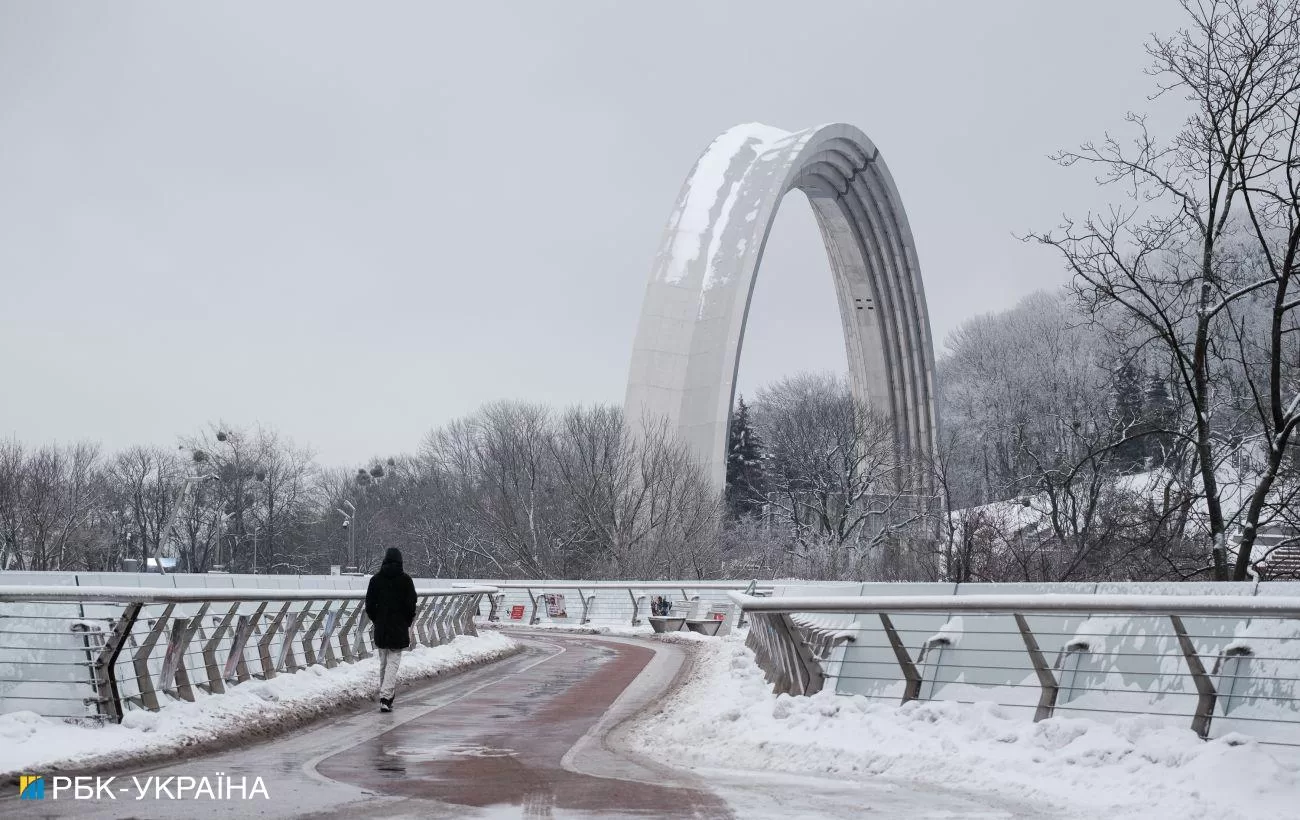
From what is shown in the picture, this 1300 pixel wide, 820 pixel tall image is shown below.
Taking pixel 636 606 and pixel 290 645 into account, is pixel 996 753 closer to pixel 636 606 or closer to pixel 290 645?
pixel 290 645

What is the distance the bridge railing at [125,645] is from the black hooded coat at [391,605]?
86 cm

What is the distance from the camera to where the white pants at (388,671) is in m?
15.0

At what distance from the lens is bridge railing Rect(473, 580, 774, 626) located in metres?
40.9

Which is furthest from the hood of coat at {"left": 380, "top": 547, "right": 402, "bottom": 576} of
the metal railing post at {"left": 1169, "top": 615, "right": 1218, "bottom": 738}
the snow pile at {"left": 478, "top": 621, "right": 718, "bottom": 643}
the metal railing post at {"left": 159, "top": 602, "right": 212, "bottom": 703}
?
the snow pile at {"left": 478, "top": 621, "right": 718, "bottom": 643}

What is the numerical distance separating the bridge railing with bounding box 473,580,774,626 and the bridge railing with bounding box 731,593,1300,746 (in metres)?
25.1

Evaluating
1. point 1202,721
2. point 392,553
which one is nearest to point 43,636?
point 392,553

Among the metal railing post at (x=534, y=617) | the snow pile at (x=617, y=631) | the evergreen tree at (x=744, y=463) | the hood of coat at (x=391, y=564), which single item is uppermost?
the evergreen tree at (x=744, y=463)

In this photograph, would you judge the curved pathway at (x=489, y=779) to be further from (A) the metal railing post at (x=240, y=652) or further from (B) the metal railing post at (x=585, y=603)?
(B) the metal railing post at (x=585, y=603)

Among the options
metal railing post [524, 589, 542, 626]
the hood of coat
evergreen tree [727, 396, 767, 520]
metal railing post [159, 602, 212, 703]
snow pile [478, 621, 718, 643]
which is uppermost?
evergreen tree [727, 396, 767, 520]

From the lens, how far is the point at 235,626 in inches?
555

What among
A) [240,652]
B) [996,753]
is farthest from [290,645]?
[996,753]

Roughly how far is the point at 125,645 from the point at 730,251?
50685 mm

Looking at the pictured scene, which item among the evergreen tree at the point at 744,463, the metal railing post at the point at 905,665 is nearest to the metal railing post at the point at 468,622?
the metal railing post at the point at 905,665

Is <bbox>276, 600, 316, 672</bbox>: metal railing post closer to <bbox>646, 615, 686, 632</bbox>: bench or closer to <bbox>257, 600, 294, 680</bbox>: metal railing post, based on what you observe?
<bbox>257, 600, 294, 680</bbox>: metal railing post
